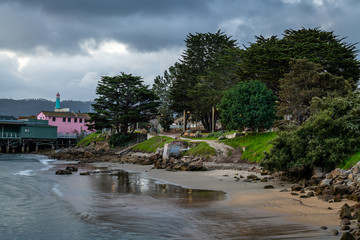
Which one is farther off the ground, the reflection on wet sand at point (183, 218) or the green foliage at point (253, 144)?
the green foliage at point (253, 144)

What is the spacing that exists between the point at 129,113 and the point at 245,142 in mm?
25790

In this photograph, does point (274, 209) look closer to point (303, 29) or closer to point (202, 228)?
point (202, 228)

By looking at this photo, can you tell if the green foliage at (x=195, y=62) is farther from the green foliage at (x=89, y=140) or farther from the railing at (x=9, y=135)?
the railing at (x=9, y=135)

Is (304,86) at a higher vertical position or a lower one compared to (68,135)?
higher

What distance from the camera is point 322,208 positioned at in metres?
12.2

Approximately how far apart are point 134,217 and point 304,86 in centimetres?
2610

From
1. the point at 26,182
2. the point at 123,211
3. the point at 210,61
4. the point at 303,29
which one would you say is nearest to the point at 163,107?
the point at 210,61

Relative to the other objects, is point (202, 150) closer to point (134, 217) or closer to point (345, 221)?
point (134, 217)

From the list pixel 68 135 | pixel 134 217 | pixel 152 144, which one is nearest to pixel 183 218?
pixel 134 217

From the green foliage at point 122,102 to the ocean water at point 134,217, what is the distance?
132ft

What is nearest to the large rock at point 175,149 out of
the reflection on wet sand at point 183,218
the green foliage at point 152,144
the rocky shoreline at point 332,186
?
the rocky shoreline at point 332,186

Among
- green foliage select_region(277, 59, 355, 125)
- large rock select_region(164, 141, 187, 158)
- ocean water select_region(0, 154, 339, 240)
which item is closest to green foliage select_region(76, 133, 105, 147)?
large rock select_region(164, 141, 187, 158)

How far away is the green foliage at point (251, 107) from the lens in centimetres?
3622

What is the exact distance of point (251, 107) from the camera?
36.3 metres
